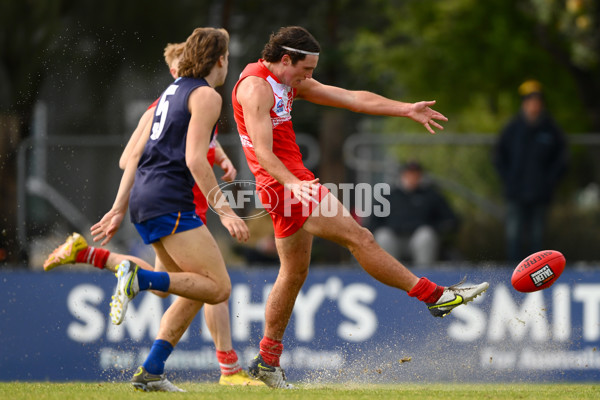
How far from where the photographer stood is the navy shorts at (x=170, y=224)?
6.64 meters

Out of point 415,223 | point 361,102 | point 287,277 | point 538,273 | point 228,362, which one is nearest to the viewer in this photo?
point 287,277

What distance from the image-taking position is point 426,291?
719 cm

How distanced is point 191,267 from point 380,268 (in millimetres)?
1392

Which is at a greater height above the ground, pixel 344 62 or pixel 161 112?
pixel 161 112

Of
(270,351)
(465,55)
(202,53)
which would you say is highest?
(202,53)

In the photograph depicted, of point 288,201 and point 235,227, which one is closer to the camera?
point 235,227

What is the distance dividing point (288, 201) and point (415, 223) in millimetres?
5266

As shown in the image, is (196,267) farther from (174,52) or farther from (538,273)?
(538,273)

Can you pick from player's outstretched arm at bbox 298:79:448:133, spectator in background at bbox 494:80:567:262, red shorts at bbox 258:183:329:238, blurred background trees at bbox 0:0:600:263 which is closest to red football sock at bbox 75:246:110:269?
red shorts at bbox 258:183:329:238

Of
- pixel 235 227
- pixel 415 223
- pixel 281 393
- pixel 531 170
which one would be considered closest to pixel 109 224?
pixel 235 227

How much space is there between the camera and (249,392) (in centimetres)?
680

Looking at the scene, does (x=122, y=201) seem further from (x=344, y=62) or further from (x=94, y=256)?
(x=344, y=62)

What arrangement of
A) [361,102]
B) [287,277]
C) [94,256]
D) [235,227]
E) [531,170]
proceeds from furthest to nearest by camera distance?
[531,170]
[361,102]
[287,277]
[94,256]
[235,227]

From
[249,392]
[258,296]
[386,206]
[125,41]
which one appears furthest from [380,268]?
[125,41]
